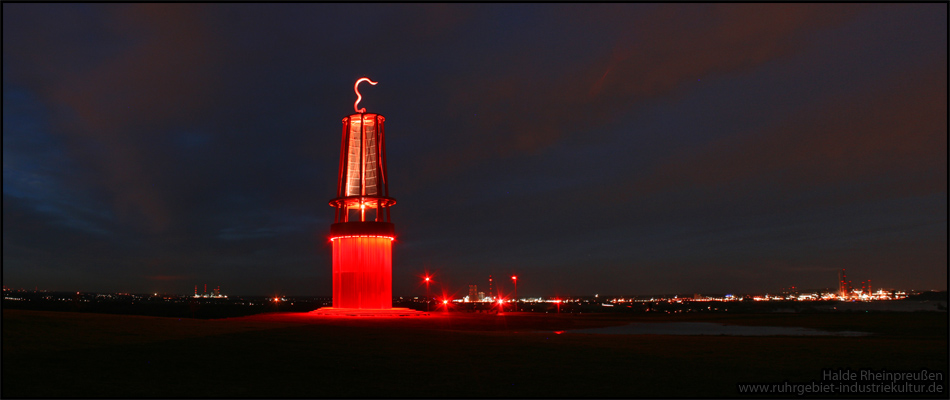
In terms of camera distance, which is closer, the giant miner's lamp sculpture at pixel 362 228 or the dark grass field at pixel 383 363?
the dark grass field at pixel 383 363

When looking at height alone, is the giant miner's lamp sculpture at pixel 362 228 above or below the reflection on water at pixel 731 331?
above

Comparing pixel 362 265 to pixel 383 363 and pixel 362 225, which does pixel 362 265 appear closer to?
pixel 362 225

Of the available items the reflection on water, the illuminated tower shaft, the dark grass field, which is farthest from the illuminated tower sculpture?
the dark grass field

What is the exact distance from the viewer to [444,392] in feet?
32.2

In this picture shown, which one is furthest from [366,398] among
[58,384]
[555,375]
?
[58,384]

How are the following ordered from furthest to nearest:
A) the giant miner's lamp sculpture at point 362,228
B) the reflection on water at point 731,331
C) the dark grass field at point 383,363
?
1. the giant miner's lamp sculpture at point 362,228
2. the reflection on water at point 731,331
3. the dark grass field at point 383,363

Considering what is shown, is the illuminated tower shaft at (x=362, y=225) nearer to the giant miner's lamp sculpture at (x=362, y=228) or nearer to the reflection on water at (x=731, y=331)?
the giant miner's lamp sculpture at (x=362, y=228)

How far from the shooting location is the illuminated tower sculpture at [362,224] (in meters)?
42.2

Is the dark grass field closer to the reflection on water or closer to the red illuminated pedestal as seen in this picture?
the reflection on water

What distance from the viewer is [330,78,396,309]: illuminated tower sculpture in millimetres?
42156

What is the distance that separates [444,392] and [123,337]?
1091 cm

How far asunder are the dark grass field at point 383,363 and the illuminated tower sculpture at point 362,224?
23.1 m

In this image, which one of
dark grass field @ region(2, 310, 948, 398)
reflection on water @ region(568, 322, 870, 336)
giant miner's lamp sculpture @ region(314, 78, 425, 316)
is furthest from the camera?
giant miner's lamp sculpture @ region(314, 78, 425, 316)

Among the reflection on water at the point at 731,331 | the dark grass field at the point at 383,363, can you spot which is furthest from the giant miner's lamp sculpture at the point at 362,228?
the dark grass field at the point at 383,363
